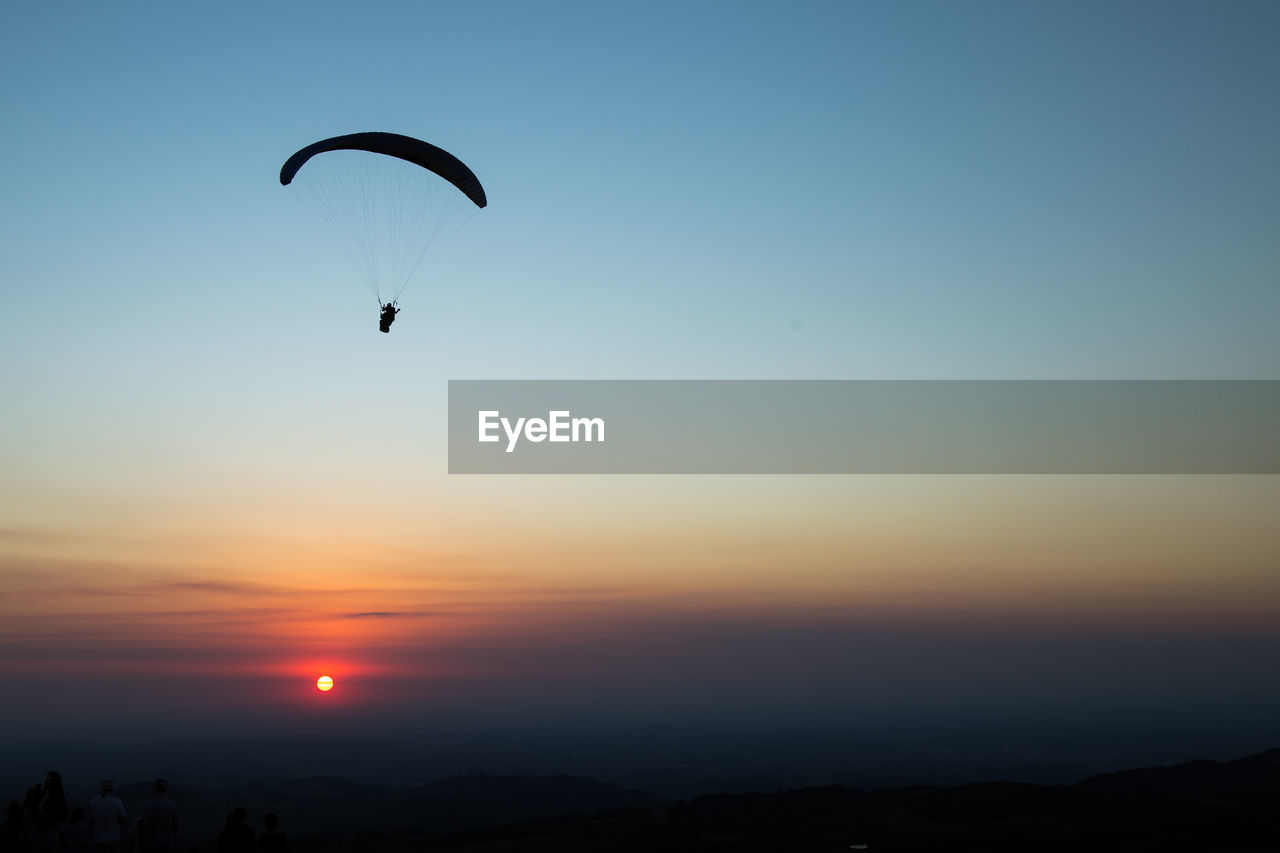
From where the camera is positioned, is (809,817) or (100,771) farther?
(100,771)

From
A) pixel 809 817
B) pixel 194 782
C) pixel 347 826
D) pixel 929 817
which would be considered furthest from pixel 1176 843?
pixel 194 782

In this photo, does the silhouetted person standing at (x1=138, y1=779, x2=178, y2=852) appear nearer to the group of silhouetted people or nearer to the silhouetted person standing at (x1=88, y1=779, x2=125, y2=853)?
the group of silhouetted people

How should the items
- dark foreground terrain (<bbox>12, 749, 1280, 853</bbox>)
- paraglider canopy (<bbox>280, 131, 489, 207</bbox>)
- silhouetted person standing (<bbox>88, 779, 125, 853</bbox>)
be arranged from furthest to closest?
paraglider canopy (<bbox>280, 131, 489, 207</bbox>)
dark foreground terrain (<bbox>12, 749, 1280, 853</bbox>)
silhouetted person standing (<bbox>88, 779, 125, 853</bbox>)

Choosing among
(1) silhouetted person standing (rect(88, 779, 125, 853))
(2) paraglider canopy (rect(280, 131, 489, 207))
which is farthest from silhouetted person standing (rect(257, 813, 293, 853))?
(2) paraglider canopy (rect(280, 131, 489, 207))

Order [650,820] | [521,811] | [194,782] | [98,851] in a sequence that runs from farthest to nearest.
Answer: [194,782] < [521,811] < [650,820] < [98,851]

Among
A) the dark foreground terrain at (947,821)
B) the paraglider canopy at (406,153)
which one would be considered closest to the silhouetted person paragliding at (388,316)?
the paraglider canopy at (406,153)

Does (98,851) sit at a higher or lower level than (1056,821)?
higher

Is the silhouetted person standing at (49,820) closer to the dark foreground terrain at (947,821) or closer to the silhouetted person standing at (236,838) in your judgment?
the silhouetted person standing at (236,838)

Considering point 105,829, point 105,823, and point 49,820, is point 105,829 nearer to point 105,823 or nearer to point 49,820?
point 105,823

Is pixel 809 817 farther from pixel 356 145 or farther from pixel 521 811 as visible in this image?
pixel 521 811
